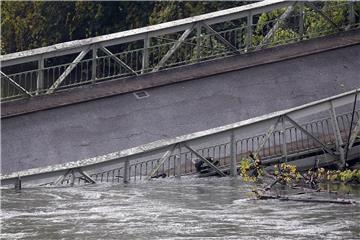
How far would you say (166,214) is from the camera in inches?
533

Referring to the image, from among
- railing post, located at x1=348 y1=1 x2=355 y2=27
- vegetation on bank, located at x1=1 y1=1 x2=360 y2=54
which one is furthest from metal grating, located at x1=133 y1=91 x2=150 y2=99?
railing post, located at x1=348 y1=1 x2=355 y2=27

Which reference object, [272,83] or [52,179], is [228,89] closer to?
[272,83]

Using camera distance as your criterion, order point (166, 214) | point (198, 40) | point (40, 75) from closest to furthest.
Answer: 1. point (166, 214)
2. point (40, 75)
3. point (198, 40)

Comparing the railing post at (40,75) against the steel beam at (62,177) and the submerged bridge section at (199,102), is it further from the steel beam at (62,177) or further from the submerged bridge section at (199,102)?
the steel beam at (62,177)

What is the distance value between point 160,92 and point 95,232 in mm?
10057

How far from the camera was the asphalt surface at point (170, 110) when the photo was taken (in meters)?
20.3

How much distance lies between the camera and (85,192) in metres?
16.1

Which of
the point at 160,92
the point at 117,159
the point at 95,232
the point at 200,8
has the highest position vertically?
the point at 200,8

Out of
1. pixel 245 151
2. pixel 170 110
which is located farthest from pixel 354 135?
pixel 170 110

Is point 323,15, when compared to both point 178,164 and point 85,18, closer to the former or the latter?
point 178,164

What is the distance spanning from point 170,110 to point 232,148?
3723 mm

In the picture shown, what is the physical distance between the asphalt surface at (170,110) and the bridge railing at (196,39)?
0.78 meters

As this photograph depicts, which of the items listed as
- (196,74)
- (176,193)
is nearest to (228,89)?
(196,74)

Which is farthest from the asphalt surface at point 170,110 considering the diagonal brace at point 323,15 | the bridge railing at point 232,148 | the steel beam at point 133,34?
the bridge railing at point 232,148
